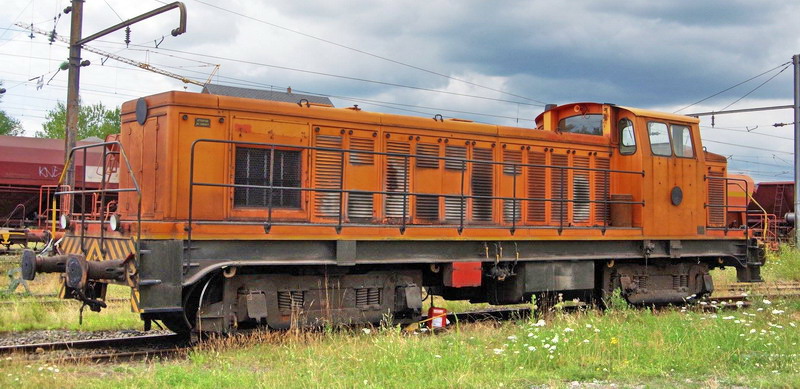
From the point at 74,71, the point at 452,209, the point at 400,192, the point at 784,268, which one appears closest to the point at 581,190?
the point at 452,209

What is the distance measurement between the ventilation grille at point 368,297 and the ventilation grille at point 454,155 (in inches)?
89.9

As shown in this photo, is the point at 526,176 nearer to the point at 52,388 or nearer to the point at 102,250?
the point at 102,250

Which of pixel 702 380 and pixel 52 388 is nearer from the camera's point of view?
pixel 52 388

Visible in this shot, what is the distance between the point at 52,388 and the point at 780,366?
673 cm

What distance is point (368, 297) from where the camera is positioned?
9250 mm

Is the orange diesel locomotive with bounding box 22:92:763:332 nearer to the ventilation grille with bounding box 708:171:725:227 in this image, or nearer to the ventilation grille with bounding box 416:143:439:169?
the ventilation grille with bounding box 416:143:439:169

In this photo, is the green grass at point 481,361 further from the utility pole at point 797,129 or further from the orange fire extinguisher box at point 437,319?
the utility pole at point 797,129

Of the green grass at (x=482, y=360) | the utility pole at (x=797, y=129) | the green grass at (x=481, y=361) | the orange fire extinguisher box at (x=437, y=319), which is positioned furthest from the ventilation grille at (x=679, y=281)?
the utility pole at (x=797, y=129)

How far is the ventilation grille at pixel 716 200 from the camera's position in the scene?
508 inches

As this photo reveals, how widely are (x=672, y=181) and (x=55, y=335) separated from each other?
9823mm

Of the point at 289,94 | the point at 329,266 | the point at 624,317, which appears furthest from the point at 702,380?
the point at 289,94

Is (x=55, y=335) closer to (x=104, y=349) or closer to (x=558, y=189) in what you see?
(x=104, y=349)

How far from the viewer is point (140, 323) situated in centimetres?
1034

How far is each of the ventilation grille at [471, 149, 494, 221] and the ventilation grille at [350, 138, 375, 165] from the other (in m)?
1.70
